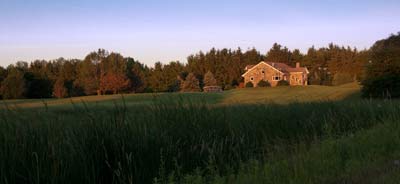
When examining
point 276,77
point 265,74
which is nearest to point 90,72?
point 265,74

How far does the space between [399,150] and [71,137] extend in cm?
506

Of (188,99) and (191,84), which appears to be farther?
(191,84)

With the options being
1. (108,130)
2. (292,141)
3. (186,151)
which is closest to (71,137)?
(108,130)

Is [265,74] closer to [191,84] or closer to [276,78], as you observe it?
[276,78]

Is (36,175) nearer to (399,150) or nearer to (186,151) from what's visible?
(186,151)

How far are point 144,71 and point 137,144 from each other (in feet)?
272

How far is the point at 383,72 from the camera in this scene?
110 ft

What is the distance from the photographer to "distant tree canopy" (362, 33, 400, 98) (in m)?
32.7

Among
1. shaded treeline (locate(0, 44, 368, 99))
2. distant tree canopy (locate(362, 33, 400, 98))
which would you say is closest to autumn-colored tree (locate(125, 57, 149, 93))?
shaded treeline (locate(0, 44, 368, 99))

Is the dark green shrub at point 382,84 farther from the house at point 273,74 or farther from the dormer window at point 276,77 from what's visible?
the dormer window at point 276,77

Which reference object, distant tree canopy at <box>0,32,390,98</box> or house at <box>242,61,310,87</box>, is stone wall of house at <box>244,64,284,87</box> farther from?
distant tree canopy at <box>0,32,390,98</box>

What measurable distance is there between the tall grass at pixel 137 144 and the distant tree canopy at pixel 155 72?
4928 centimetres

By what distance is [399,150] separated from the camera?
751cm

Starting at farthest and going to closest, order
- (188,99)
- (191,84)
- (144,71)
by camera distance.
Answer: (144,71)
(191,84)
(188,99)
